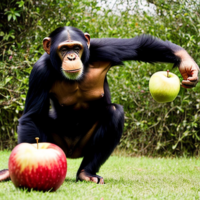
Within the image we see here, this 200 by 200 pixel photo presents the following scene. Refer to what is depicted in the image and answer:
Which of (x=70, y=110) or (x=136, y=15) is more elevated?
(x=136, y=15)

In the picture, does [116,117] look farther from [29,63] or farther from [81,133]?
[29,63]

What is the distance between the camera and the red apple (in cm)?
239

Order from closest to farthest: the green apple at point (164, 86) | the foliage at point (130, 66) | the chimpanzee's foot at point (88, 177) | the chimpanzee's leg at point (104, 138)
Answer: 1. the green apple at point (164, 86)
2. the chimpanzee's foot at point (88, 177)
3. the chimpanzee's leg at point (104, 138)
4. the foliage at point (130, 66)

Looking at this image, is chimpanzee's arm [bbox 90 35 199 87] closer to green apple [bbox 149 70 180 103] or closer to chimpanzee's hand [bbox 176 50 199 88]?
chimpanzee's hand [bbox 176 50 199 88]

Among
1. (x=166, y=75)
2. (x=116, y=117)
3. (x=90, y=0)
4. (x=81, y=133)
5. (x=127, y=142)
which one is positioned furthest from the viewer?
(x=90, y=0)

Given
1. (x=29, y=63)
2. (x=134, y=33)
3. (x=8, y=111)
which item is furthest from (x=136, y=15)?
(x=8, y=111)

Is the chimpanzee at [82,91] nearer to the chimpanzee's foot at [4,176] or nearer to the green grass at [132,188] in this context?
the chimpanzee's foot at [4,176]

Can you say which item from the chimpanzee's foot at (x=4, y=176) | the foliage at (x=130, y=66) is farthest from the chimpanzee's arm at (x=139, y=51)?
the foliage at (x=130, y=66)

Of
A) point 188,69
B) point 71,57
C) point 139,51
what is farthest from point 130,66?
point 71,57

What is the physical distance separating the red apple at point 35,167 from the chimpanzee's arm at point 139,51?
4.46ft

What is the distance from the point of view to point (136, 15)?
22.6 ft

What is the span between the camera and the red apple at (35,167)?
7.83 feet

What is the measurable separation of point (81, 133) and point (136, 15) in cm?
385

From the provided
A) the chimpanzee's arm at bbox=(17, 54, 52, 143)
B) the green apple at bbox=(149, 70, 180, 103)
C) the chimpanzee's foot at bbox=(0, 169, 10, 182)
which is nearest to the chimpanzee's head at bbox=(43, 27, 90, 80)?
the chimpanzee's arm at bbox=(17, 54, 52, 143)
